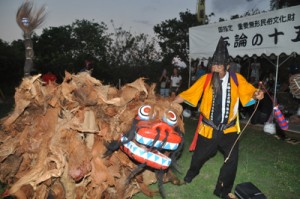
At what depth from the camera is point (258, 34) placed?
7.12m

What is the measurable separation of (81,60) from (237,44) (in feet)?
42.6

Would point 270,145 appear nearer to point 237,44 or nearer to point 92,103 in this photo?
point 237,44

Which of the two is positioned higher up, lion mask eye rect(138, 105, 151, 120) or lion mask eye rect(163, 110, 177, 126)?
lion mask eye rect(138, 105, 151, 120)

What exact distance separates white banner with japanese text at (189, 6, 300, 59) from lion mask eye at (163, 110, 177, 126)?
4.60 meters

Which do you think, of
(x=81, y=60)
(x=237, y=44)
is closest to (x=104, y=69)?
(x=81, y=60)

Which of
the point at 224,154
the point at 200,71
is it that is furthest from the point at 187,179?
the point at 200,71

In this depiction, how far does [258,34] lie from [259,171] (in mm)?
3981

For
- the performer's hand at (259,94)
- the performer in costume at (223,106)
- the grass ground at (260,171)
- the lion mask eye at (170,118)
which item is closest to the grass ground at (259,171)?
the grass ground at (260,171)

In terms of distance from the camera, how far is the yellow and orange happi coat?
360 centimetres

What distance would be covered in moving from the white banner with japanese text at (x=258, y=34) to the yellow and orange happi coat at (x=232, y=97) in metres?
3.52

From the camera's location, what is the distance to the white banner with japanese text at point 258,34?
6367 millimetres

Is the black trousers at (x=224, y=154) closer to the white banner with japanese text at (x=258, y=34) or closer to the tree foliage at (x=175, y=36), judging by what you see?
the white banner with japanese text at (x=258, y=34)

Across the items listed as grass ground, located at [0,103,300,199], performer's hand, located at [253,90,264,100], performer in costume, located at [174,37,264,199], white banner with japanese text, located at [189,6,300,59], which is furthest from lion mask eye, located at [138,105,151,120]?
white banner with japanese text, located at [189,6,300,59]

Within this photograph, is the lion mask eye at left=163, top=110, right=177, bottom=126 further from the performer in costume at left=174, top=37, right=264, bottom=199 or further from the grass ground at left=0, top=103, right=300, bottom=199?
the grass ground at left=0, top=103, right=300, bottom=199
